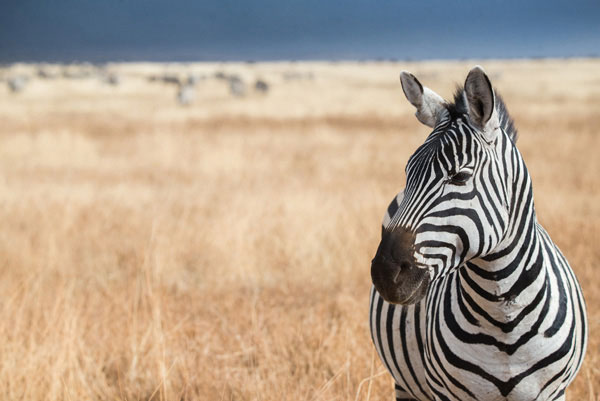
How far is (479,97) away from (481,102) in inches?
1.2

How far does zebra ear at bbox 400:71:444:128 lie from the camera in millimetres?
1926

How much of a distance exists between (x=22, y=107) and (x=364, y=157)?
58.0 ft

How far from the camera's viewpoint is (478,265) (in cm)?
185

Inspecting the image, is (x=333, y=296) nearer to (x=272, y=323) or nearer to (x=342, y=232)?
(x=272, y=323)

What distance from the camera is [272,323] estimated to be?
4453mm

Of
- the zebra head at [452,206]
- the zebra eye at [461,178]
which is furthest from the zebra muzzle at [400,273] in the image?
the zebra eye at [461,178]

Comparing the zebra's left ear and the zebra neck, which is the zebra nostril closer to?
the zebra neck

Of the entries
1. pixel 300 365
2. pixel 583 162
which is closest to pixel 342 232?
pixel 300 365

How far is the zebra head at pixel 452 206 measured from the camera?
1637 mm

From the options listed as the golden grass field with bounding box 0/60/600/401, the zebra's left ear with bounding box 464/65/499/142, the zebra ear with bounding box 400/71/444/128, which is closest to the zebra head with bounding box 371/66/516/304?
the zebra's left ear with bounding box 464/65/499/142

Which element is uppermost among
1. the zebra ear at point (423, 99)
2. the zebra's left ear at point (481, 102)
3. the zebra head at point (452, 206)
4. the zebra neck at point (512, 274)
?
the zebra ear at point (423, 99)

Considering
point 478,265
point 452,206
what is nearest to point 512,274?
point 478,265

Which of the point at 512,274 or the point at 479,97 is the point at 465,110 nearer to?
the point at 479,97

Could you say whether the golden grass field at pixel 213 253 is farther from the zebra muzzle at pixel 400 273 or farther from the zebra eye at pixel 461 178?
the zebra muzzle at pixel 400 273
